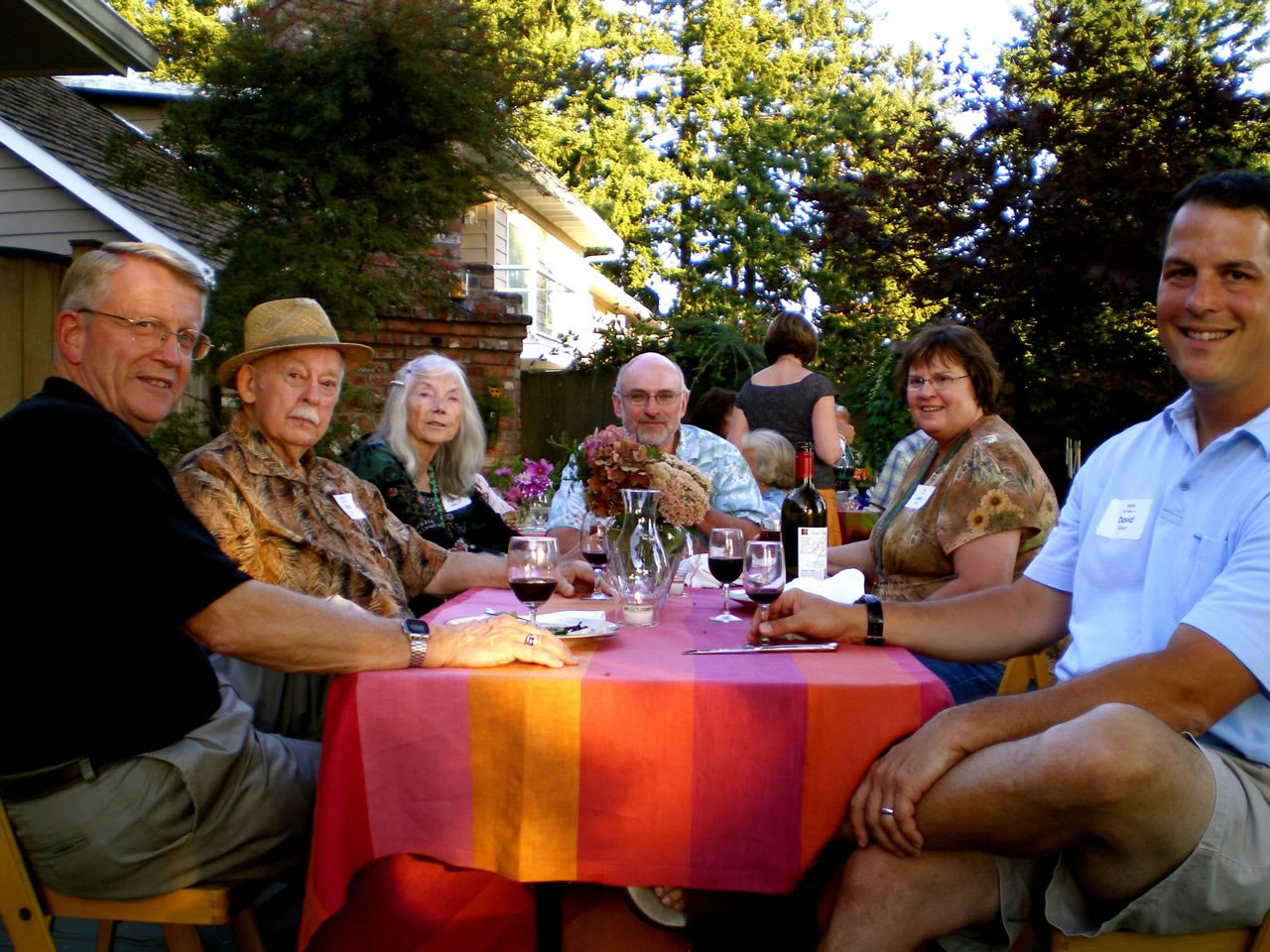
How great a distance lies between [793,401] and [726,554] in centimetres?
390

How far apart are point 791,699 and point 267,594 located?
3.15 feet

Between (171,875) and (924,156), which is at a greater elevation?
(924,156)

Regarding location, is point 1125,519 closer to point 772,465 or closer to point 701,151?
point 772,465

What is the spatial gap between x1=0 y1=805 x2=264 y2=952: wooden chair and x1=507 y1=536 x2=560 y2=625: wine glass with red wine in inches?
30.4

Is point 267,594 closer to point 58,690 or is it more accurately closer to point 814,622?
point 58,690

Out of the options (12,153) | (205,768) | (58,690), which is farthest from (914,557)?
(12,153)

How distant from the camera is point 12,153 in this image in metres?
9.51

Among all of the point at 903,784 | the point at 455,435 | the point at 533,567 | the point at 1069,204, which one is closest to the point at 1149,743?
the point at 903,784

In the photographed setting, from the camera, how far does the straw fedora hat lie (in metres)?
2.99

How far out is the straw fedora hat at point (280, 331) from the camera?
299 centimetres

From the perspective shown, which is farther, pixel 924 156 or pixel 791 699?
pixel 924 156

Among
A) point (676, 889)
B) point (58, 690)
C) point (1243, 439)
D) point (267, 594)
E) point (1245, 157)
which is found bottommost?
point (676, 889)

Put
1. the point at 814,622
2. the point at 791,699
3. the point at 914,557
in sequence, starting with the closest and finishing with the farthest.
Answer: the point at 791,699 → the point at 814,622 → the point at 914,557

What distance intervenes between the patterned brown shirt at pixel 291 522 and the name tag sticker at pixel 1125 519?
6.16ft
